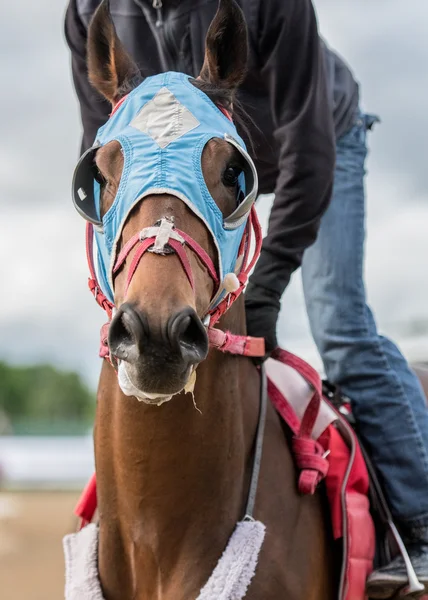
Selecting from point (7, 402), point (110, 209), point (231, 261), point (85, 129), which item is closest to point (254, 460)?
point (231, 261)

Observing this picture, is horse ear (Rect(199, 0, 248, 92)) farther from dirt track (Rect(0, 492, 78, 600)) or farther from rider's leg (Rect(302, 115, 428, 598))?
dirt track (Rect(0, 492, 78, 600))

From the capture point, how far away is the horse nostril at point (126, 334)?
204cm

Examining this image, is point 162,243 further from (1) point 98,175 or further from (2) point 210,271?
(1) point 98,175

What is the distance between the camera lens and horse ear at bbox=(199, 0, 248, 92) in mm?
2834

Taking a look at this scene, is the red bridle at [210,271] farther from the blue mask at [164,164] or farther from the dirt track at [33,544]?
the dirt track at [33,544]

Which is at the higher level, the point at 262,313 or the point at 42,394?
the point at 262,313

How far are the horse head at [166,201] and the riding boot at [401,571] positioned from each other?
3.96ft

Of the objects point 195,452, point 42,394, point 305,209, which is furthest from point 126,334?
point 42,394

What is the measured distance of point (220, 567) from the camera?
103 inches

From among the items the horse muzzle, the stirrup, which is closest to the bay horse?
the horse muzzle

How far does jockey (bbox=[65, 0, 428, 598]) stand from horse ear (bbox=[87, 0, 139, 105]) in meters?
0.50

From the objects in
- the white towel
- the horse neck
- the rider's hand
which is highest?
the rider's hand

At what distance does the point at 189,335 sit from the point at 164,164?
555mm

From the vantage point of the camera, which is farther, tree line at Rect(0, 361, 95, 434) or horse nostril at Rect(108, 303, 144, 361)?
tree line at Rect(0, 361, 95, 434)
